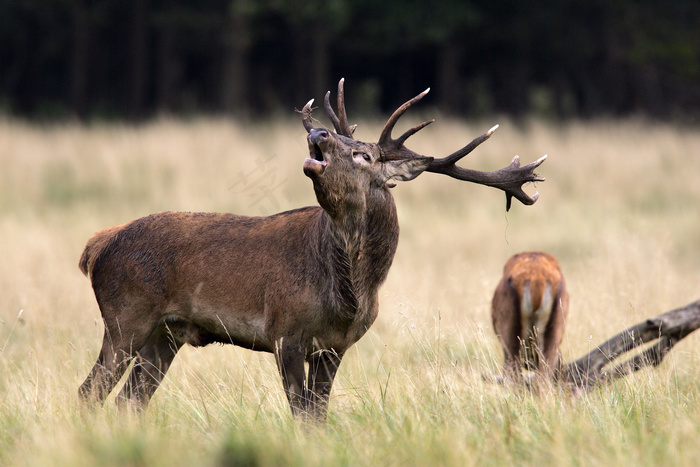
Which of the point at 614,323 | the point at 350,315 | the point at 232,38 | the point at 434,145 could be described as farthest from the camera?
the point at 232,38

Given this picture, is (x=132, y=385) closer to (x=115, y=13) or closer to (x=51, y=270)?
(x=51, y=270)

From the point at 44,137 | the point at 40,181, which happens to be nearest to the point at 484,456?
the point at 40,181

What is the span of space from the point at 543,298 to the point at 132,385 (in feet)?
8.63

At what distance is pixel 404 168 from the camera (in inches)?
170

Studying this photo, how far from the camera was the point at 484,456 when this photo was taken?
3.44 metres

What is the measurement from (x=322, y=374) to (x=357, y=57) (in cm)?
2135

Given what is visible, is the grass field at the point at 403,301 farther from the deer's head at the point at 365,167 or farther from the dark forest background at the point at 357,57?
the dark forest background at the point at 357,57

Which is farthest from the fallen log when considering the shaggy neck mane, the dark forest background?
the dark forest background

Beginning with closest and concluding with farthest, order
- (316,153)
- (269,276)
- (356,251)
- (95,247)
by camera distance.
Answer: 1. (316,153)
2. (356,251)
3. (269,276)
4. (95,247)

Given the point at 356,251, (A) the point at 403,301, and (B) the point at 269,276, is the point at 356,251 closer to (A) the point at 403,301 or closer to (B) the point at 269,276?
(B) the point at 269,276

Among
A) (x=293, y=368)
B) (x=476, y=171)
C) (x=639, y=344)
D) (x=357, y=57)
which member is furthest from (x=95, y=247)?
(x=357, y=57)

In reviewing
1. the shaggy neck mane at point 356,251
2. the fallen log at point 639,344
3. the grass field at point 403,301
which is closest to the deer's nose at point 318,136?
the shaggy neck mane at point 356,251

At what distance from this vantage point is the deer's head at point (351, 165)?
392 centimetres

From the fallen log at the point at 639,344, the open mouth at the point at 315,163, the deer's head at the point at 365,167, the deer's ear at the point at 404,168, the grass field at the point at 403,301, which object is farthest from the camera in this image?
the fallen log at the point at 639,344
